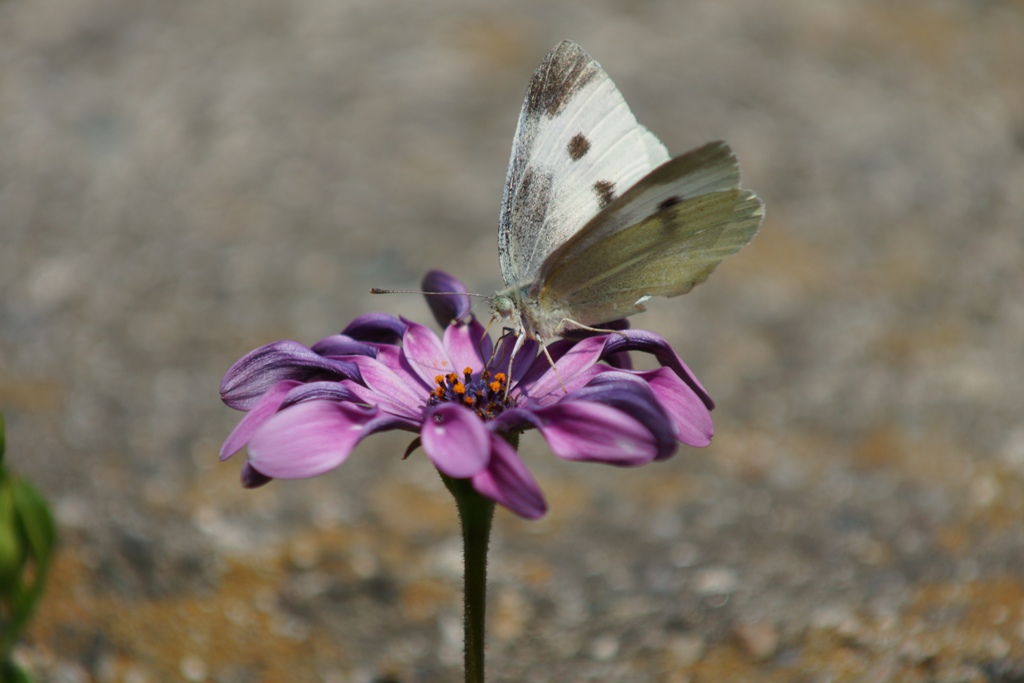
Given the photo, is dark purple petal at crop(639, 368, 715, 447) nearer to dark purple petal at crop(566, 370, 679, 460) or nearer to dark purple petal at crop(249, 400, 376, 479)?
dark purple petal at crop(566, 370, 679, 460)

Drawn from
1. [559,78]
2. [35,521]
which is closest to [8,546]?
[35,521]

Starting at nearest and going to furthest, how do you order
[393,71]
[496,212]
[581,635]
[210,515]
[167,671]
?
[167,671], [581,635], [210,515], [496,212], [393,71]

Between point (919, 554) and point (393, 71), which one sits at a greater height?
point (393, 71)

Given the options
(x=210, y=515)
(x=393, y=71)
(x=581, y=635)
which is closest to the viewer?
(x=581, y=635)

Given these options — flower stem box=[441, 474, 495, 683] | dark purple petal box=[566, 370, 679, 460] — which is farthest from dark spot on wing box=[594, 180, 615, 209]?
flower stem box=[441, 474, 495, 683]

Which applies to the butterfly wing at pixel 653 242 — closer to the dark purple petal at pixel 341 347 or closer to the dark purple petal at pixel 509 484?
the dark purple petal at pixel 341 347

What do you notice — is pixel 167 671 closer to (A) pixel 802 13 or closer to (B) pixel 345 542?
(B) pixel 345 542

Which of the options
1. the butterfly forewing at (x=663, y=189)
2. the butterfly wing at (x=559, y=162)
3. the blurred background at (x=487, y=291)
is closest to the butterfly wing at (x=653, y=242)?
the butterfly forewing at (x=663, y=189)

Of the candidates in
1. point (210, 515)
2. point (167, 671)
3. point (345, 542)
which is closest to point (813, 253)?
point (345, 542)

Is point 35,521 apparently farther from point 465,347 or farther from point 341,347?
point 465,347
